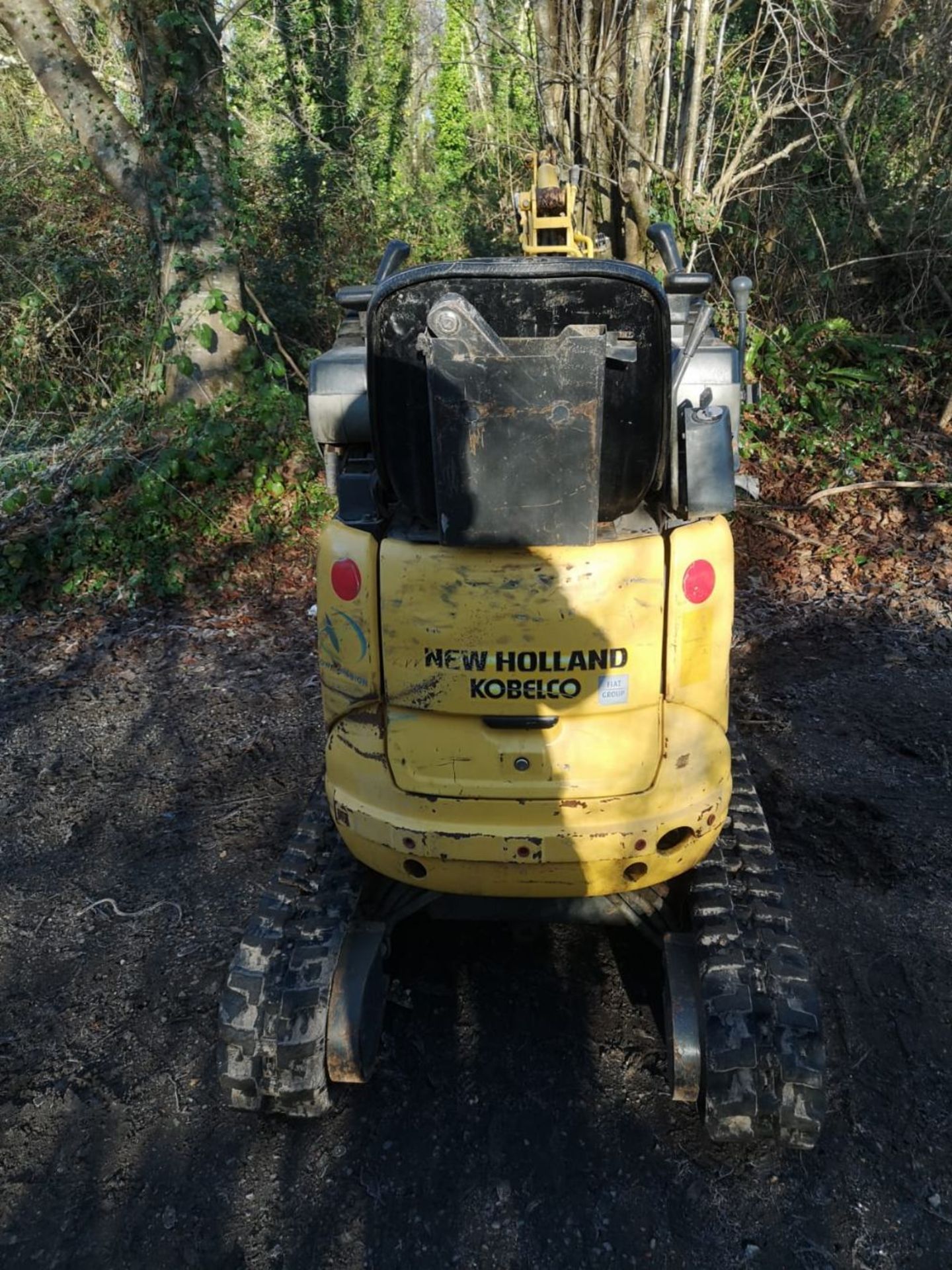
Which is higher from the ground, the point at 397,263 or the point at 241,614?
the point at 397,263

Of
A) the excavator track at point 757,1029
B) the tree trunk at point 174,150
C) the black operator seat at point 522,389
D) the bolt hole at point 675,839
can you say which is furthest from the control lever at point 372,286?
the tree trunk at point 174,150

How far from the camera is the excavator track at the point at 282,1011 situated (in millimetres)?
2566

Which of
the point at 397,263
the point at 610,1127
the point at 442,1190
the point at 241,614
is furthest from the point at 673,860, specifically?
the point at 241,614

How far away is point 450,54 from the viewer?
14172mm

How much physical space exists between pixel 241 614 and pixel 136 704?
3.77 feet

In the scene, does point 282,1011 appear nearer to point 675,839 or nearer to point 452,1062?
point 452,1062

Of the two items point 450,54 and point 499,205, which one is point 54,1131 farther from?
point 450,54

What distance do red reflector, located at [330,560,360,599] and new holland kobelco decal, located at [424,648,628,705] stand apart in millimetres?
273

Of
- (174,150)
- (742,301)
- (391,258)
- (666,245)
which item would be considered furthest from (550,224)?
(174,150)

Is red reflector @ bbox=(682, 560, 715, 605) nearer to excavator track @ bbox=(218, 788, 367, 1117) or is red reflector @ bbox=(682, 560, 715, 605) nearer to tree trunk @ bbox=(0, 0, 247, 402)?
excavator track @ bbox=(218, 788, 367, 1117)

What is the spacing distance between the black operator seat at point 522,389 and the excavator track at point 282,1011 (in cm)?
126

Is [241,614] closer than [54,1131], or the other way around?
[54,1131]

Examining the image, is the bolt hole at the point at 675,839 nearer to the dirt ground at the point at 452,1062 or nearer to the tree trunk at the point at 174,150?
the dirt ground at the point at 452,1062

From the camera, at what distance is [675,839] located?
2.57m
